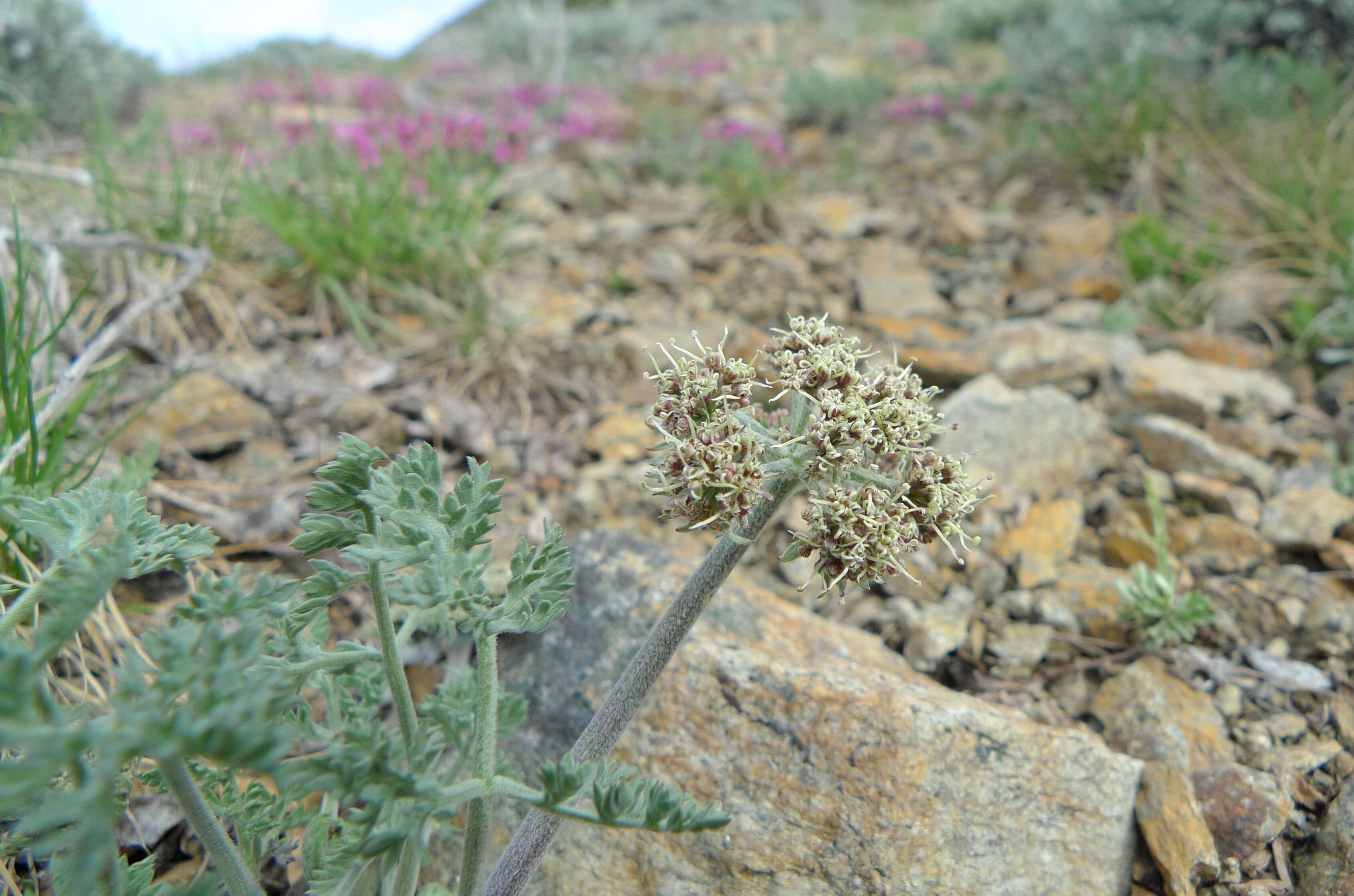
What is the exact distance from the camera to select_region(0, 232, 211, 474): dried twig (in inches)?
98.2

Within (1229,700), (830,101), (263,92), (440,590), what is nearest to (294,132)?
(263,92)

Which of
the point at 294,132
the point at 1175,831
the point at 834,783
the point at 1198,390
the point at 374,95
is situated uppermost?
the point at 374,95

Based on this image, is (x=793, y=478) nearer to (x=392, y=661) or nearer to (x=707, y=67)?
(x=392, y=661)

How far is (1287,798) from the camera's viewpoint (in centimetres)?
208

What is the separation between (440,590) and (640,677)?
0.44 m

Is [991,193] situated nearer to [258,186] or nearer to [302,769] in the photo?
[258,186]

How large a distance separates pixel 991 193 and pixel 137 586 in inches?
243

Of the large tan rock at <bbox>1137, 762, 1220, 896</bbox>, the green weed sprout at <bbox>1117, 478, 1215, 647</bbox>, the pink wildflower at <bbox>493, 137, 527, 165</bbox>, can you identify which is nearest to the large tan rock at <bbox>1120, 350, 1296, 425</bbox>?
the green weed sprout at <bbox>1117, 478, 1215, 647</bbox>

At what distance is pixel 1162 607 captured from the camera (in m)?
2.57

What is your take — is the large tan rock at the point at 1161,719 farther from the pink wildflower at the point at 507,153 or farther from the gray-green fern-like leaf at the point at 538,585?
the pink wildflower at the point at 507,153

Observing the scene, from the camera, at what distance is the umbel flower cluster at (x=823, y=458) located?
4.64ft

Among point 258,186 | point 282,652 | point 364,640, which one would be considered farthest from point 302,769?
point 258,186

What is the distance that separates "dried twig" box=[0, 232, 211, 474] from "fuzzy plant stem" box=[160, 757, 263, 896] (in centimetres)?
139

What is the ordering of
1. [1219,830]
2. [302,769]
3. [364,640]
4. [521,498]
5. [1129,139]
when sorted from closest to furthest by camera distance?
[302,769] < [1219,830] < [364,640] < [521,498] < [1129,139]
